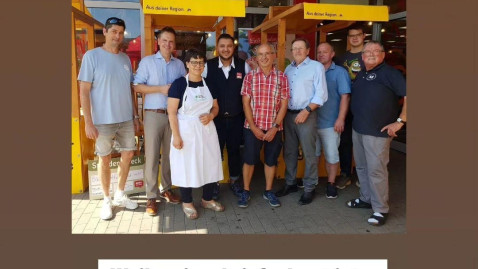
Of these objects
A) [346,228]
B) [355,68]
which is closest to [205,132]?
[346,228]

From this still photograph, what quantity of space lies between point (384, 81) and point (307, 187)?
5.04 feet

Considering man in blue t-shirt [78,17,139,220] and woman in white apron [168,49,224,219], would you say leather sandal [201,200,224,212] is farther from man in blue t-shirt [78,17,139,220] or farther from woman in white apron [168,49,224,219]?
man in blue t-shirt [78,17,139,220]

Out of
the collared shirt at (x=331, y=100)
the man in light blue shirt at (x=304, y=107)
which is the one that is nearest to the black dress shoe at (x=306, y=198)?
the man in light blue shirt at (x=304, y=107)

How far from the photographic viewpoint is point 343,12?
13.9 feet

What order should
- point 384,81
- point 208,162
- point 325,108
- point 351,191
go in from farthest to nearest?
point 351,191, point 325,108, point 208,162, point 384,81

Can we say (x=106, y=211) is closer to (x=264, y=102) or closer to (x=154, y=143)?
(x=154, y=143)

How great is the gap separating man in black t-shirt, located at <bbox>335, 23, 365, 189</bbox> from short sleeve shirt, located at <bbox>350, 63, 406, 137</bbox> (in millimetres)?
966

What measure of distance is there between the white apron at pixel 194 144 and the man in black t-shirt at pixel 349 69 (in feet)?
6.43

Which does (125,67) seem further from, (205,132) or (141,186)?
(141,186)

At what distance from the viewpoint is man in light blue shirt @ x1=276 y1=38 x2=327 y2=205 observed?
13.2ft

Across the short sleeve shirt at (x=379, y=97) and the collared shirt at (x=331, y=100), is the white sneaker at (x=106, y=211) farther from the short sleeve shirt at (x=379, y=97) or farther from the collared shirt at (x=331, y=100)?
the short sleeve shirt at (x=379, y=97)

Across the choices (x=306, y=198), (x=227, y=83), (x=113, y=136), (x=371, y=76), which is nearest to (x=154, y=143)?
(x=113, y=136)

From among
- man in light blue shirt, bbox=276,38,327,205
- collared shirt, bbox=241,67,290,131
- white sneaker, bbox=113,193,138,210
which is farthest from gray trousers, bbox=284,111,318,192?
white sneaker, bbox=113,193,138,210

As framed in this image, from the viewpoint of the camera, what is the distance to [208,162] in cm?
377
